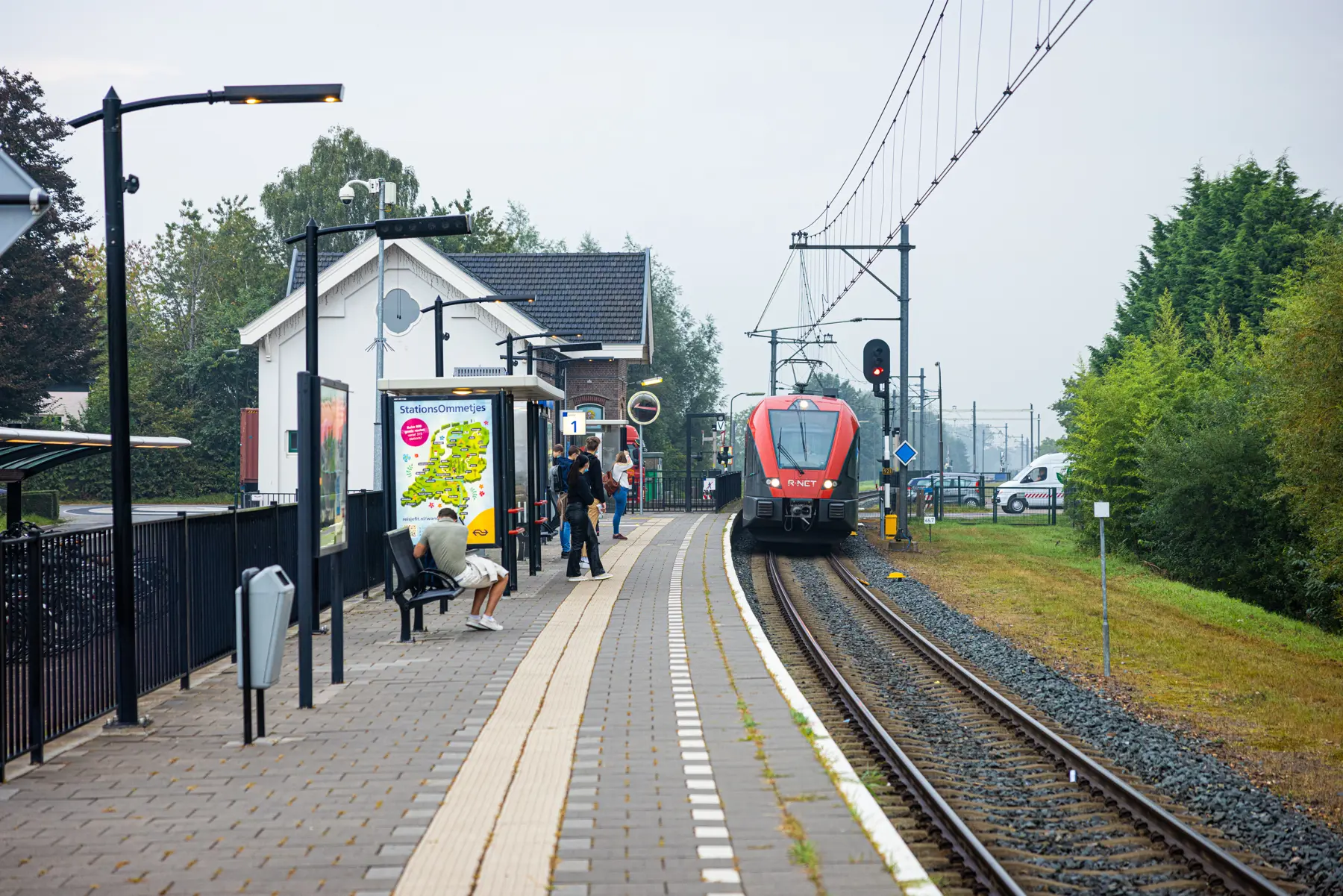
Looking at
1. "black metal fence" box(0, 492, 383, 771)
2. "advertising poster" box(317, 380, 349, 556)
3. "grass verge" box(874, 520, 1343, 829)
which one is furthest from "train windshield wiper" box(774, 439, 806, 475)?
"advertising poster" box(317, 380, 349, 556)

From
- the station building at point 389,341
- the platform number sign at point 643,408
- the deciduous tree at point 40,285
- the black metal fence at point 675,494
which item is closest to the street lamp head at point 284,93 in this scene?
the station building at point 389,341

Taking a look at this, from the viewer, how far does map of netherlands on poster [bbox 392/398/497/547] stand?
1559cm

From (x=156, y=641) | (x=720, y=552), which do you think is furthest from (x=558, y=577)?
(x=156, y=641)

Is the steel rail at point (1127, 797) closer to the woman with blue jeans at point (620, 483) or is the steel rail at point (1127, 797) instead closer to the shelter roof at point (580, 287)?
the woman with blue jeans at point (620, 483)

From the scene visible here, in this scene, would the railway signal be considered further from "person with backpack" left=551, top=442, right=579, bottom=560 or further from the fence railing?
the fence railing

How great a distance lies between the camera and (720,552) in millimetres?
24578

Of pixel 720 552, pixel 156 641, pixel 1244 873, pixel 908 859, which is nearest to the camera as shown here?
pixel 908 859

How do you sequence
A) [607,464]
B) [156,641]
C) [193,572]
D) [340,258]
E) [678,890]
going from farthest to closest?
[607,464] < [340,258] < [193,572] < [156,641] < [678,890]

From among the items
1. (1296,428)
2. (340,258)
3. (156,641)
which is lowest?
(156,641)

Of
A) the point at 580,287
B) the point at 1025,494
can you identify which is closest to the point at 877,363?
the point at 580,287

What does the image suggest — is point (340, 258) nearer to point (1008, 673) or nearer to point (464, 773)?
point (1008, 673)

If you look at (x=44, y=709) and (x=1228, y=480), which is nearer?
(x=44, y=709)

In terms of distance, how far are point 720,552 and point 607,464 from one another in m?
20.0

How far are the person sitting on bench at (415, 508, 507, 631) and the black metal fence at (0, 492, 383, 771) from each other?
1.69 metres
